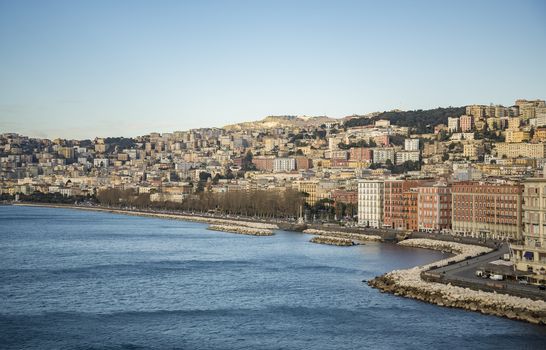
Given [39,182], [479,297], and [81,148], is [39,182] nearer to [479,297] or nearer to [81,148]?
[81,148]

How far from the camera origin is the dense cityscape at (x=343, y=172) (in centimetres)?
2911

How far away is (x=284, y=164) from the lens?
3152 inches

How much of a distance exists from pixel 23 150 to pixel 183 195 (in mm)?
77171

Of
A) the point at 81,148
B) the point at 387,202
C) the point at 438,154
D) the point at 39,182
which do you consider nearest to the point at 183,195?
the point at 438,154

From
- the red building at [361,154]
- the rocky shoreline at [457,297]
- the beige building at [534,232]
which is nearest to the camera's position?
the rocky shoreline at [457,297]

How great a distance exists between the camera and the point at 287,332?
13984mm

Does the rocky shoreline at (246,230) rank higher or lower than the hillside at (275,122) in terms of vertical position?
lower

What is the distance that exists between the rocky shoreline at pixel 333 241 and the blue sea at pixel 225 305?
6.20ft

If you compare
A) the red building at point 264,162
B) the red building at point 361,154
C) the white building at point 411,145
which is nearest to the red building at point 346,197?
the red building at point 361,154

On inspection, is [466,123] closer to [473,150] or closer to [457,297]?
[473,150]

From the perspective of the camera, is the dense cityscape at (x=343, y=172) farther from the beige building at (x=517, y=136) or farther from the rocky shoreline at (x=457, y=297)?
the rocky shoreline at (x=457, y=297)

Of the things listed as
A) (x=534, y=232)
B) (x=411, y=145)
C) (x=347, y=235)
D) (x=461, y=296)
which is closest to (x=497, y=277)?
(x=534, y=232)

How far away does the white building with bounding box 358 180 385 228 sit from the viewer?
113 ft

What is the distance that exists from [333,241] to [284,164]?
50.8 m
